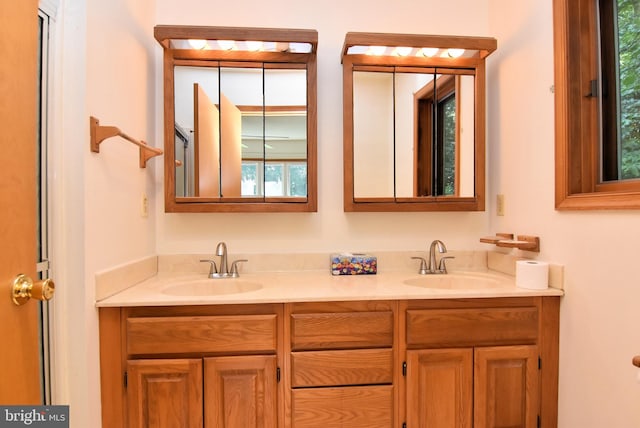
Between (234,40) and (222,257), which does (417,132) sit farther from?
(222,257)

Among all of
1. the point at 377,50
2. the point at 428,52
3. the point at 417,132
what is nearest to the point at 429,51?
the point at 428,52

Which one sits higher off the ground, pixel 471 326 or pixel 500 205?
pixel 500 205

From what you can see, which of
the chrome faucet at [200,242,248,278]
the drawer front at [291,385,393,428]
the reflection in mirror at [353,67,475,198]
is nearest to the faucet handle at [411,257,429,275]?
the reflection in mirror at [353,67,475,198]

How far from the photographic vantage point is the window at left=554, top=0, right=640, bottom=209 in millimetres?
1244

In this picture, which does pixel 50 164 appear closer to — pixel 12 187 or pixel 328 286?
pixel 12 187

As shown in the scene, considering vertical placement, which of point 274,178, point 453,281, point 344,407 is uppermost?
point 274,178

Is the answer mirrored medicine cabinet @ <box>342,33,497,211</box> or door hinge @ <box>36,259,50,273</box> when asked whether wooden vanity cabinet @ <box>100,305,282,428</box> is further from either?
mirrored medicine cabinet @ <box>342,33,497,211</box>

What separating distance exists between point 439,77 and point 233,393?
70.0 inches

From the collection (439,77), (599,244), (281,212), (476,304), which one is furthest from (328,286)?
(439,77)

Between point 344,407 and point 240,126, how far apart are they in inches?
53.6

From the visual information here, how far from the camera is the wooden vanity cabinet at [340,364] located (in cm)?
125

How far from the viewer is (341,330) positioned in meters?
1.27

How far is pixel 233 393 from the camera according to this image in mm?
1238

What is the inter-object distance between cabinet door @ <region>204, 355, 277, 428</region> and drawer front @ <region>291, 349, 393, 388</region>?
4.0 inches
